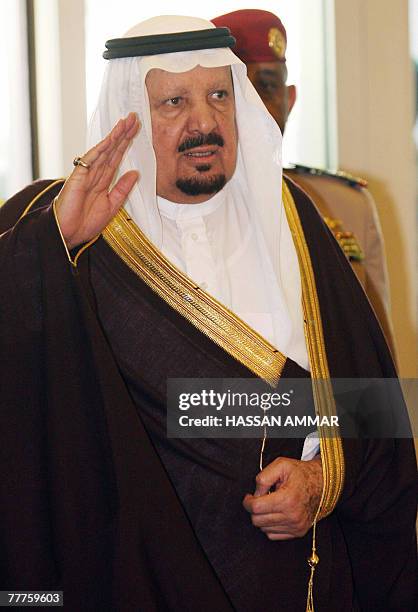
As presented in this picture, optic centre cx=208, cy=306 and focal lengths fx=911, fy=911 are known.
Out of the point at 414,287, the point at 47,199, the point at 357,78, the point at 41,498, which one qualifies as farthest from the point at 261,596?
the point at 357,78

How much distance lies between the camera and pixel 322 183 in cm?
249

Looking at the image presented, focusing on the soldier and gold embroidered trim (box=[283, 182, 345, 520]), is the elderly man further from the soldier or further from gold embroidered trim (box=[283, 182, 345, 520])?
the soldier

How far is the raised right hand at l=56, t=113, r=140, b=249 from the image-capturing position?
1.33 m

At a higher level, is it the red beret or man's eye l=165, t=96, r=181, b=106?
the red beret

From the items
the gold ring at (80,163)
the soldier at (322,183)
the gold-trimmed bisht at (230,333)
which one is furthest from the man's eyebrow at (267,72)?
the gold ring at (80,163)

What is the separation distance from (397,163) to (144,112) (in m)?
1.74

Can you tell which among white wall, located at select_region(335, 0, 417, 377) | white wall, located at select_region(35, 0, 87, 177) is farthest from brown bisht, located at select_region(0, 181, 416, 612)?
white wall, located at select_region(335, 0, 417, 377)

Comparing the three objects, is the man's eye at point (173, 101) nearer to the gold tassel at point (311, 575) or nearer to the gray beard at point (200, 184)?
the gray beard at point (200, 184)

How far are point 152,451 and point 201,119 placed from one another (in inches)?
21.1

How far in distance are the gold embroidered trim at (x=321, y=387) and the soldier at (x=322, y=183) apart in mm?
715

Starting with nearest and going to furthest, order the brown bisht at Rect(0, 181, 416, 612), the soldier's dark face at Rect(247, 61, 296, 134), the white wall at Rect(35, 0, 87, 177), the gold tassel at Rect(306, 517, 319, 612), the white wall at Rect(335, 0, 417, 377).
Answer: the brown bisht at Rect(0, 181, 416, 612) → the gold tassel at Rect(306, 517, 319, 612) → the soldier's dark face at Rect(247, 61, 296, 134) → the white wall at Rect(35, 0, 87, 177) → the white wall at Rect(335, 0, 417, 377)

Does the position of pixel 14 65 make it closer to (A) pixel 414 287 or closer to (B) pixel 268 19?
(B) pixel 268 19

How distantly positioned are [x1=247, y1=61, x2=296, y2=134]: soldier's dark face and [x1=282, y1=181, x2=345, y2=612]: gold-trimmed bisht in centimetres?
73

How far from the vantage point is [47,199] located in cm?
153
